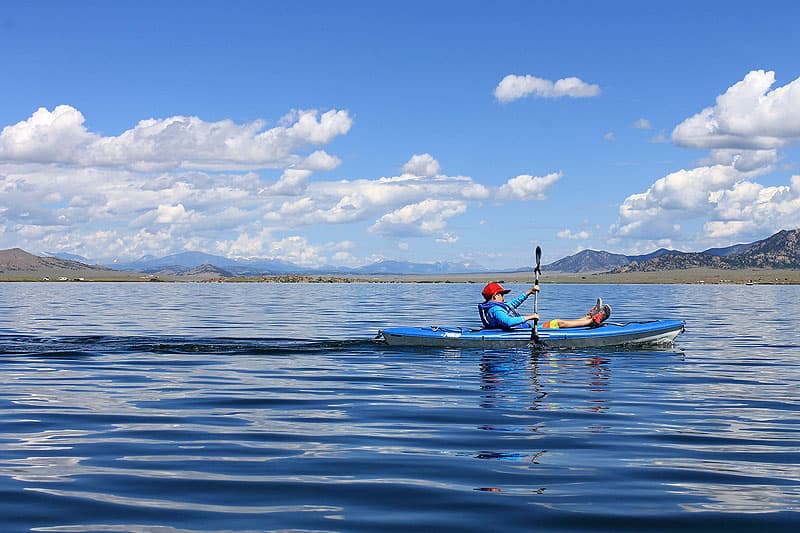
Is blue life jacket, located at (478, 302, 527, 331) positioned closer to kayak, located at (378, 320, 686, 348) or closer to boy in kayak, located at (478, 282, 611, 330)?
boy in kayak, located at (478, 282, 611, 330)

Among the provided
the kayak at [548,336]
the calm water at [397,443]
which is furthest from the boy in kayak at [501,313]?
the calm water at [397,443]

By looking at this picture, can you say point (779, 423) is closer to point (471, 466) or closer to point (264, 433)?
point (471, 466)

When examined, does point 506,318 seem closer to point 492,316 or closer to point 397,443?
point 492,316

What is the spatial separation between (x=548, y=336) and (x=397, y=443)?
13.0 metres

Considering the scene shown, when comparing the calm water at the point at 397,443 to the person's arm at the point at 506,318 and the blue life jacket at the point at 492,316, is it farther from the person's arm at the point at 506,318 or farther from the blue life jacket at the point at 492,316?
the blue life jacket at the point at 492,316

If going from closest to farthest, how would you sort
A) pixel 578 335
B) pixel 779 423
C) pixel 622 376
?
pixel 779 423, pixel 622 376, pixel 578 335

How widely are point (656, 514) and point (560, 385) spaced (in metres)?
9.00

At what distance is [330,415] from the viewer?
498 inches

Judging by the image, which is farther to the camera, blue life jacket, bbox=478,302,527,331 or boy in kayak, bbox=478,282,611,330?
blue life jacket, bbox=478,302,527,331

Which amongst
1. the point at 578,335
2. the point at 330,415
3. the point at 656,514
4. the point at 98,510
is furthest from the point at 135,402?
the point at 578,335

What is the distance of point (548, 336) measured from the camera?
2278 cm

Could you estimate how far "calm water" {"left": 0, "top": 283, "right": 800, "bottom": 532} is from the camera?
728cm

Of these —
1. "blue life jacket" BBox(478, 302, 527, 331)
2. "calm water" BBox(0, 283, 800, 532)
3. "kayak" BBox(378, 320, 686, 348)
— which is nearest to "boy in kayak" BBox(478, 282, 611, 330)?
"blue life jacket" BBox(478, 302, 527, 331)

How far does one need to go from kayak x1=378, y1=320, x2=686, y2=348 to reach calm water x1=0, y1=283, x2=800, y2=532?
1.18 metres
